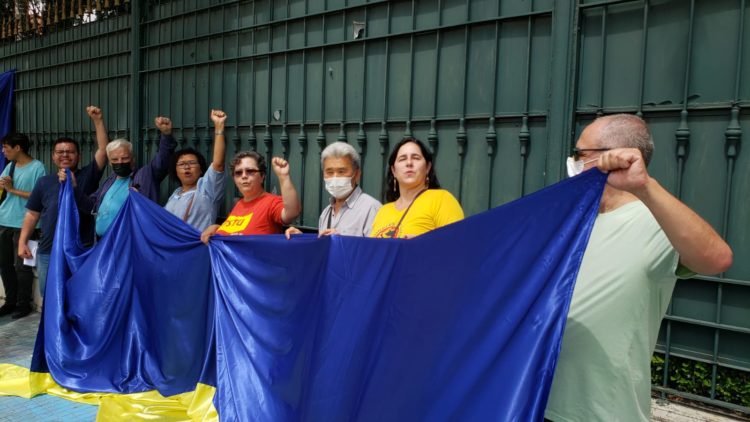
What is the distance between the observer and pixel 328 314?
2.53 m

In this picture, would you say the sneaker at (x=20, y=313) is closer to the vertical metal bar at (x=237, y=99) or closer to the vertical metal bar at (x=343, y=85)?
the vertical metal bar at (x=237, y=99)

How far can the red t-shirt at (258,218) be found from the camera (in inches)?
138

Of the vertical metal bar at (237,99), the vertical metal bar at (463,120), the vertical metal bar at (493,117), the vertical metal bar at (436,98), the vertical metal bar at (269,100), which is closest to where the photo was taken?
the vertical metal bar at (493,117)

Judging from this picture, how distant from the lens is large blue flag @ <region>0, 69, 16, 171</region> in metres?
7.27

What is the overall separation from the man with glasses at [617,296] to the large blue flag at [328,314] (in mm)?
109

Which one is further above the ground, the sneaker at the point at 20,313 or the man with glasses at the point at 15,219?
the man with glasses at the point at 15,219

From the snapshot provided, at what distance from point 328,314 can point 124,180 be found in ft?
10.3

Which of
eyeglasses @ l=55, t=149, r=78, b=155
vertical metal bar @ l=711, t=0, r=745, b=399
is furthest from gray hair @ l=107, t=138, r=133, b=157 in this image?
vertical metal bar @ l=711, t=0, r=745, b=399

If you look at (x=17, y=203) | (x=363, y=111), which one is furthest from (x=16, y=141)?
(x=363, y=111)

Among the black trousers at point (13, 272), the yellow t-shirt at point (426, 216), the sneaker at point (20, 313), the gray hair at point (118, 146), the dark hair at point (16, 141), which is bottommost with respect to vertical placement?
the sneaker at point (20, 313)

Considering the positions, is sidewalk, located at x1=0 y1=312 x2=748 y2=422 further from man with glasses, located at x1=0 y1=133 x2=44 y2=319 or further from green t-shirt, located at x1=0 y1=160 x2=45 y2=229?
green t-shirt, located at x1=0 y1=160 x2=45 y2=229

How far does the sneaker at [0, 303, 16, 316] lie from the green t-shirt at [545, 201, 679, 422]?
6070 mm

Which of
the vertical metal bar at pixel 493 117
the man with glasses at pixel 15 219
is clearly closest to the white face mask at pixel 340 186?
the vertical metal bar at pixel 493 117

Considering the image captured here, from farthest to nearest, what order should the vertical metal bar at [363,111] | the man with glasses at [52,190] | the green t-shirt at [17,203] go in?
the green t-shirt at [17,203], the man with glasses at [52,190], the vertical metal bar at [363,111]
